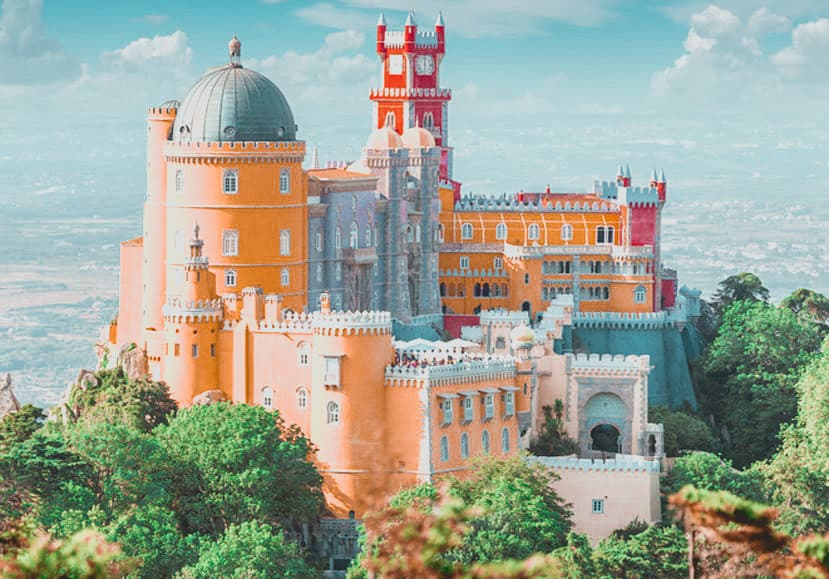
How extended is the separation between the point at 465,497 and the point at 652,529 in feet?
24.8

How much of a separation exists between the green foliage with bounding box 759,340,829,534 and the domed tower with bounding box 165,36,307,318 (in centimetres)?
2433

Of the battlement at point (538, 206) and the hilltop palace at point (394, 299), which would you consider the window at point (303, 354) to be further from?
the battlement at point (538, 206)

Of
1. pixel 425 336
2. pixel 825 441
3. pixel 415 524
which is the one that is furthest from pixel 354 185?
pixel 415 524

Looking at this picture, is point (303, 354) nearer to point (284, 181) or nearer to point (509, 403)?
point (509, 403)

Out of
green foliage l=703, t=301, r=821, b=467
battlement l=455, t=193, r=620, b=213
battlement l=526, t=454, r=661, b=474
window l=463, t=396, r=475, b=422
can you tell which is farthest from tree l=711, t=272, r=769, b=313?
window l=463, t=396, r=475, b=422

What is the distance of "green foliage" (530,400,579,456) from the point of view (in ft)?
314

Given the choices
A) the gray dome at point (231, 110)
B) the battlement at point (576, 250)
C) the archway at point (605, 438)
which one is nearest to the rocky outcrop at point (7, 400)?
the gray dome at point (231, 110)

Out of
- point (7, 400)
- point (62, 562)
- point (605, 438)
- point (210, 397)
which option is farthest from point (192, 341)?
point (62, 562)

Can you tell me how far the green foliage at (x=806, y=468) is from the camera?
307 ft

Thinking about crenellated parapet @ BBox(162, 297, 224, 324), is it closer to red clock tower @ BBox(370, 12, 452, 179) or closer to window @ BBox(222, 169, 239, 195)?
window @ BBox(222, 169, 239, 195)

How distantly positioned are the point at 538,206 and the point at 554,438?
28981 mm

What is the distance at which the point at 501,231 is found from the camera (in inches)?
4801

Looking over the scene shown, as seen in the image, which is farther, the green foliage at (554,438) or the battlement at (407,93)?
the battlement at (407,93)

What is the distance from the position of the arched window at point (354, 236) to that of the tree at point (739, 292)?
28.4 metres
